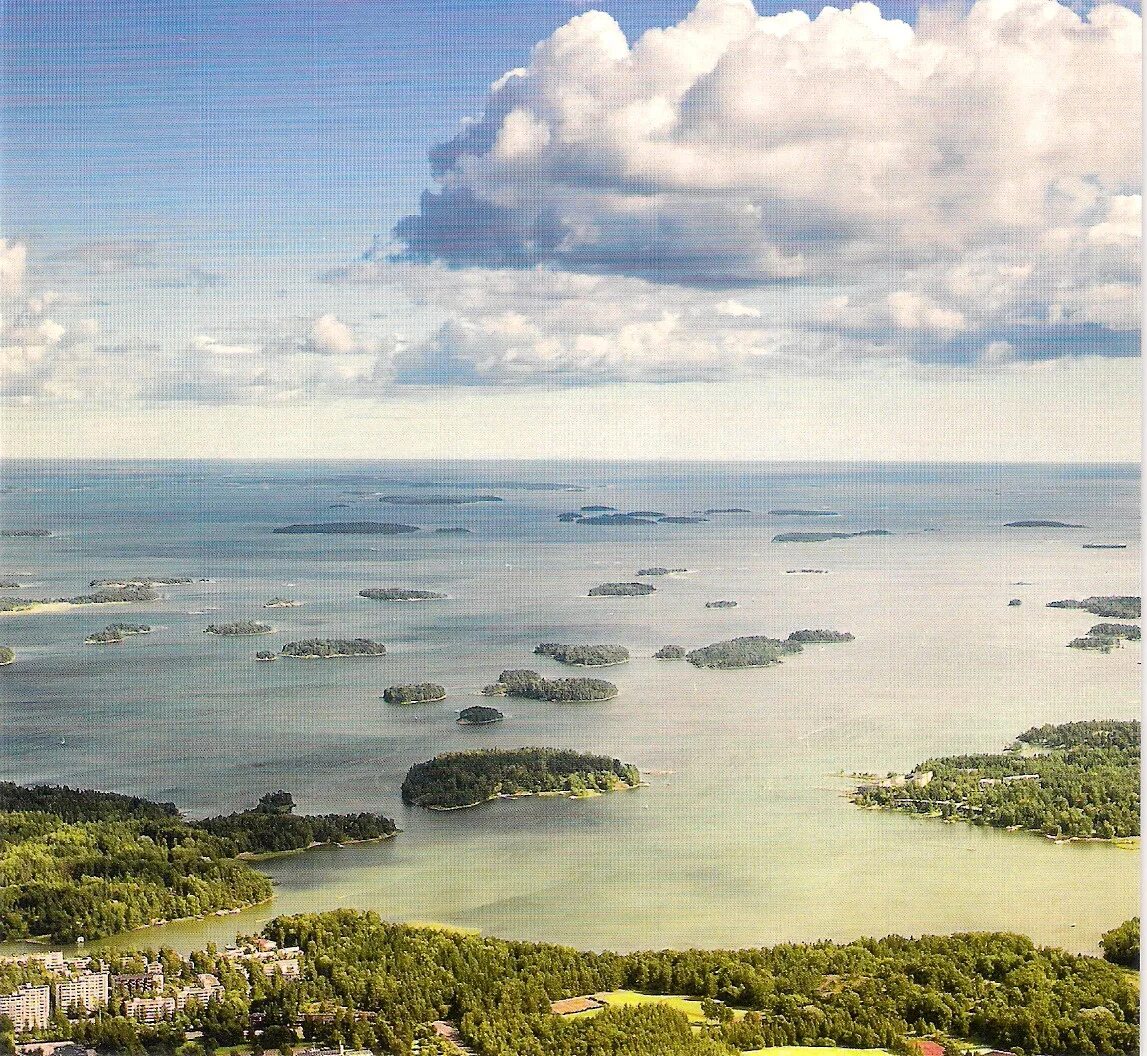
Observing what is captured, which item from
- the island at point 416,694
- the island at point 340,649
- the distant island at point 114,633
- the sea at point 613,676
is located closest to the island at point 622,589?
the sea at point 613,676

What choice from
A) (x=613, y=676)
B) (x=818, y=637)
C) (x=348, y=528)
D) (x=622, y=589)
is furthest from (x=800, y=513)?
(x=348, y=528)

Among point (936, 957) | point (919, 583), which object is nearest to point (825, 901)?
point (936, 957)

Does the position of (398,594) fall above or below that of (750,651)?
above

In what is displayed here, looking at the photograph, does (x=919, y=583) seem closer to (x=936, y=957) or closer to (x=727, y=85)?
(x=936, y=957)

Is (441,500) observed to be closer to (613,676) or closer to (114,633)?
(613,676)

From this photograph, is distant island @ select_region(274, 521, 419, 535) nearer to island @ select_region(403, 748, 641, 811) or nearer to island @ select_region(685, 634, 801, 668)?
island @ select_region(403, 748, 641, 811)

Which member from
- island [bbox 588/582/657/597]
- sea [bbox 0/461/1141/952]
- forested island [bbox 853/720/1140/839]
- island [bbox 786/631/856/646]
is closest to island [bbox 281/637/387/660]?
sea [bbox 0/461/1141/952]

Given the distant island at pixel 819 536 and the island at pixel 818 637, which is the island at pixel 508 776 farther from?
the distant island at pixel 819 536
